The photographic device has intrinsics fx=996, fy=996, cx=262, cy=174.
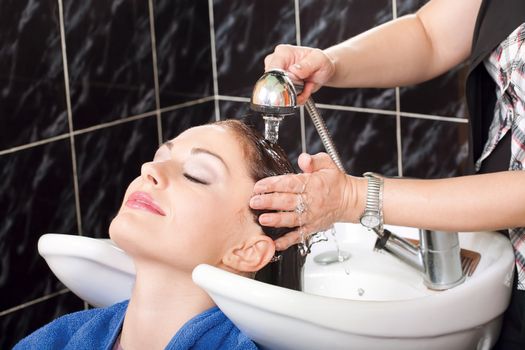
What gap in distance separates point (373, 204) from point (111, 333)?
0.60m

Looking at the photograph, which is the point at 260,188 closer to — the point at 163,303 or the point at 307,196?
the point at 307,196

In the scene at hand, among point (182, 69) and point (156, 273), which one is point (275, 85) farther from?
point (182, 69)

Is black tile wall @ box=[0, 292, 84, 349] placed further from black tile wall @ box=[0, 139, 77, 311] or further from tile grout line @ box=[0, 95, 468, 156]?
tile grout line @ box=[0, 95, 468, 156]

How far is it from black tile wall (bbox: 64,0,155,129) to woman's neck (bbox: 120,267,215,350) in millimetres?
1102

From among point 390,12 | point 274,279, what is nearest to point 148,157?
point 390,12

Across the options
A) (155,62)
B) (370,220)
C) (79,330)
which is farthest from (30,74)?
(370,220)

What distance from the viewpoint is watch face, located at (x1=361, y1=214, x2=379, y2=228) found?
5.68ft

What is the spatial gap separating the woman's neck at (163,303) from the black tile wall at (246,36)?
126 centimetres

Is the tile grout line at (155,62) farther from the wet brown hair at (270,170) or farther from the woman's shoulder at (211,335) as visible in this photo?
the woman's shoulder at (211,335)

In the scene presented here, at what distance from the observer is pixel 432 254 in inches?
78.4

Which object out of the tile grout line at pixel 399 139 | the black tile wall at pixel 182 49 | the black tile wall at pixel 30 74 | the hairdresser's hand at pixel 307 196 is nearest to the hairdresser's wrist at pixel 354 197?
the hairdresser's hand at pixel 307 196

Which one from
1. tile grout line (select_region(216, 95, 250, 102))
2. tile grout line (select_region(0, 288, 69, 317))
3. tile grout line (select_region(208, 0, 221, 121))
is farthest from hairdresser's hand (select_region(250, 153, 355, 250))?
tile grout line (select_region(208, 0, 221, 121))

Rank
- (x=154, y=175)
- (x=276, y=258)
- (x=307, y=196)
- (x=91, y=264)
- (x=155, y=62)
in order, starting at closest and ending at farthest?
(x=307, y=196) < (x=154, y=175) < (x=276, y=258) < (x=91, y=264) < (x=155, y=62)

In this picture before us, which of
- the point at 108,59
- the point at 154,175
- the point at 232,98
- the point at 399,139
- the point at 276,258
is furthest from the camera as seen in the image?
the point at 232,98
